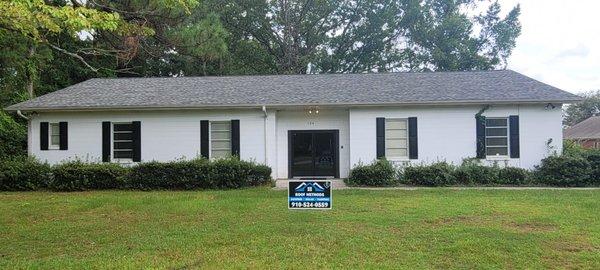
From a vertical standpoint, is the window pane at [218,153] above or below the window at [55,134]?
below

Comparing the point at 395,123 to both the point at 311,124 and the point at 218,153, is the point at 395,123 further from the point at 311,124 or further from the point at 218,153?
the point at 218,153

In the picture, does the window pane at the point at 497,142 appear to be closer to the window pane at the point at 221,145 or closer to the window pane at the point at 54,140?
the window pane at the point at 221,145

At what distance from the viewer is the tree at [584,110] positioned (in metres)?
65.8

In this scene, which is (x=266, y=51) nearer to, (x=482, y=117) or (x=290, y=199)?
(x=482, y=117)

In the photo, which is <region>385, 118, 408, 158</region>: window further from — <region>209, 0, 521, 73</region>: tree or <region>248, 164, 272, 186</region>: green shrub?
<region>209, 0, 521, 73</region>: tree

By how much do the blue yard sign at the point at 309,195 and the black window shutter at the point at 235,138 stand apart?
822cm

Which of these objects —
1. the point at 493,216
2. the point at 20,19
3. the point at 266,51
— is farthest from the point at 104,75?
the point at 493,216

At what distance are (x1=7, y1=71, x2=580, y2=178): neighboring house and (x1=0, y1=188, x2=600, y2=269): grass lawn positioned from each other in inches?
167

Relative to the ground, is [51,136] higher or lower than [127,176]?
higher

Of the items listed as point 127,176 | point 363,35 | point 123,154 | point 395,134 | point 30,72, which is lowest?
point 127,176

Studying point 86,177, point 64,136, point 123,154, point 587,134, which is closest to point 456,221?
point 86,177

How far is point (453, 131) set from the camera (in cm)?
1516

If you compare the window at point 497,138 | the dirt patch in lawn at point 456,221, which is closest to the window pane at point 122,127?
the dirt patch in lawn at point 456,221

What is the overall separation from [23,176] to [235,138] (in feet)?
21.7
